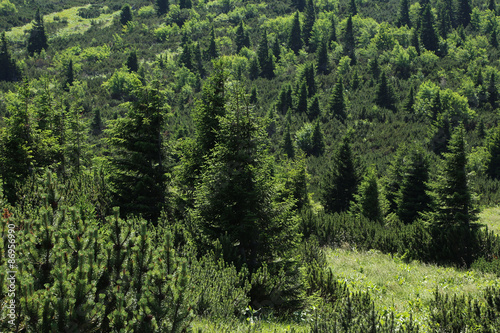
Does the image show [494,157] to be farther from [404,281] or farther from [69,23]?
[69,23]

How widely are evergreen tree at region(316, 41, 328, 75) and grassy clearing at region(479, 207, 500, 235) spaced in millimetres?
66617

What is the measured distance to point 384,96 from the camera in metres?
70.1

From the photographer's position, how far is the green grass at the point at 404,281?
7.86m

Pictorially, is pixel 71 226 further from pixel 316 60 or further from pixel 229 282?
pixel 316 60

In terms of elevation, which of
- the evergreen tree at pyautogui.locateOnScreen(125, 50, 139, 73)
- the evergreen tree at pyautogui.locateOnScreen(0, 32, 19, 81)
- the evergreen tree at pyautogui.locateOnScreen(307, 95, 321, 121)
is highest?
the evergreen tree at pyautogui.locateOnScreen(0, 32, 19, 81)

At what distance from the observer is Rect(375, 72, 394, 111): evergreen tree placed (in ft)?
228

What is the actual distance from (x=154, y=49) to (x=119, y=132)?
317ft

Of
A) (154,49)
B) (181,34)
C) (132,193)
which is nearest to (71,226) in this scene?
(132,193)

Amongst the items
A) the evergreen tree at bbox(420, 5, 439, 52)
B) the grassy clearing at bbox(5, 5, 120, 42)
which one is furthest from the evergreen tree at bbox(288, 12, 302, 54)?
the grassy clearing at bbox(5, 5, 120, 42)

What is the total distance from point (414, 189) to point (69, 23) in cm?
12483

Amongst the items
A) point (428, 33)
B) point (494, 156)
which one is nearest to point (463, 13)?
point (428, 33)

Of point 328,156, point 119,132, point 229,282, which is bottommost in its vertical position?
point 328,156

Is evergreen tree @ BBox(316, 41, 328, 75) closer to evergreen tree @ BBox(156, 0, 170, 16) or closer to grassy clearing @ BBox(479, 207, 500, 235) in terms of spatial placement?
grassy clearing @ BBox(479, 207, 500, 235)

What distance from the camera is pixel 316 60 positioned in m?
90.2
